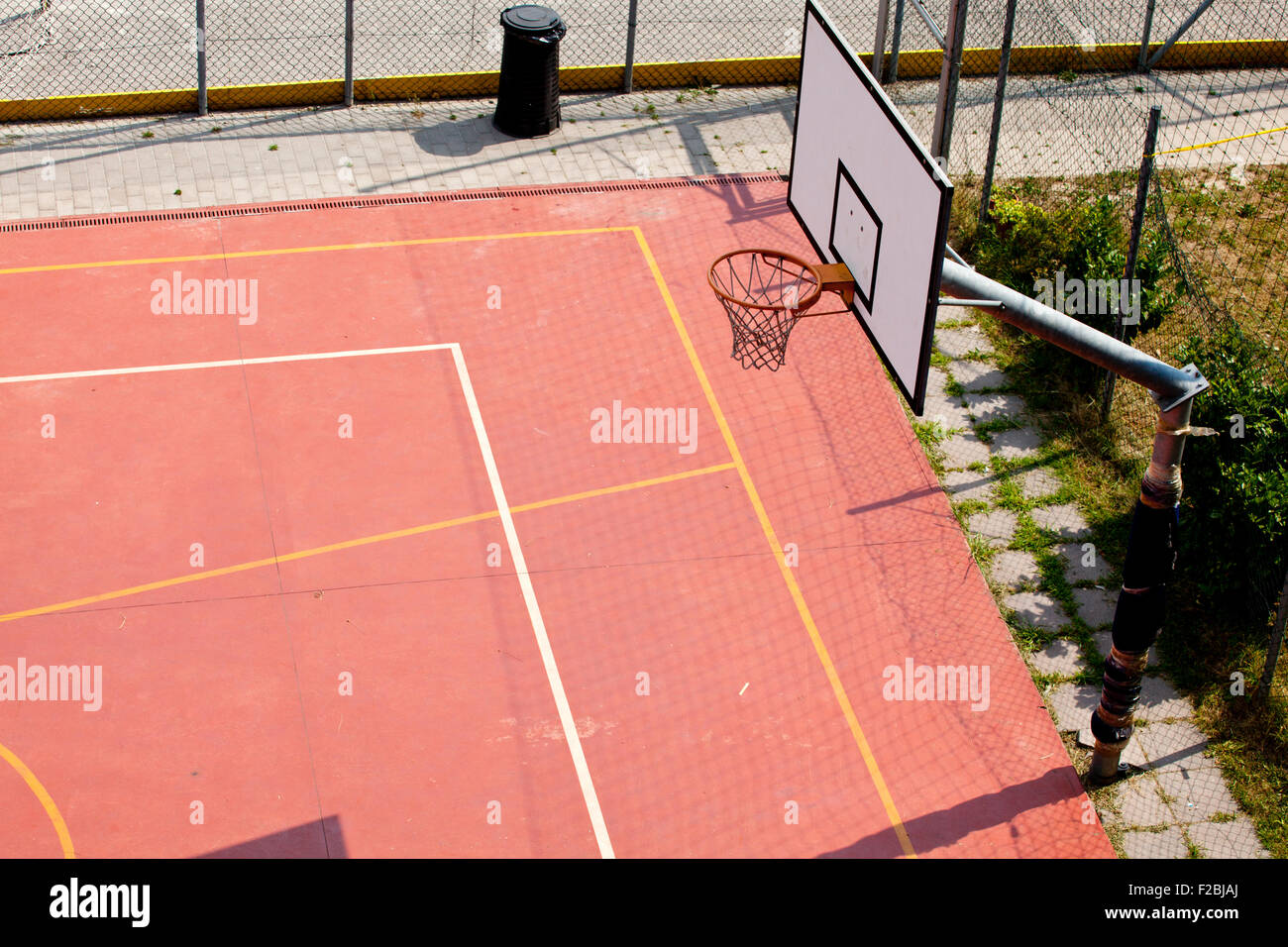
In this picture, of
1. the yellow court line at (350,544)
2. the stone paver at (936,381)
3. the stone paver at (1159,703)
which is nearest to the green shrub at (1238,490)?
the stone paver at (1159,703)

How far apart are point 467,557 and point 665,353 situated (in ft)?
10.5

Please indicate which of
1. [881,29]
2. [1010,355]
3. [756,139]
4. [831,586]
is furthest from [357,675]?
[881,29]

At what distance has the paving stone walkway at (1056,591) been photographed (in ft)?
38.5

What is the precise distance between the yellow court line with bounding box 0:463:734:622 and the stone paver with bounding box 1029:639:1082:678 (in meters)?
3.07

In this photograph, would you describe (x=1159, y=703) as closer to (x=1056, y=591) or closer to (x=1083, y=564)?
(x=1056, y=591)

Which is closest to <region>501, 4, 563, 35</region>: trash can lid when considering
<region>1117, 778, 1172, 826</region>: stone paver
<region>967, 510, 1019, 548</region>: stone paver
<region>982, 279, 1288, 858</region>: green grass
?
<region>982, 279, 1288, 858</region>: green grass

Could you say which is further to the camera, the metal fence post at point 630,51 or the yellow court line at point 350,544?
the metal fence post at point 630,51

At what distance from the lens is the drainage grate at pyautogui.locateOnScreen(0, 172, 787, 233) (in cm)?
1672

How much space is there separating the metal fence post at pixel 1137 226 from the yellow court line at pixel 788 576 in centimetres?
339

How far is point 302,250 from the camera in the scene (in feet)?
54.1

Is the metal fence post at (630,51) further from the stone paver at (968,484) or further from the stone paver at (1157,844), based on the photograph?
the stone paver at (1157,844)

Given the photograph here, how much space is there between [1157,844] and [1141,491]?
2556 millimetres

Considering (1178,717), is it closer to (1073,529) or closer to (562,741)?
(1073,529)

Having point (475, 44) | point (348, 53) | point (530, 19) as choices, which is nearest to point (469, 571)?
point (530, 19)
